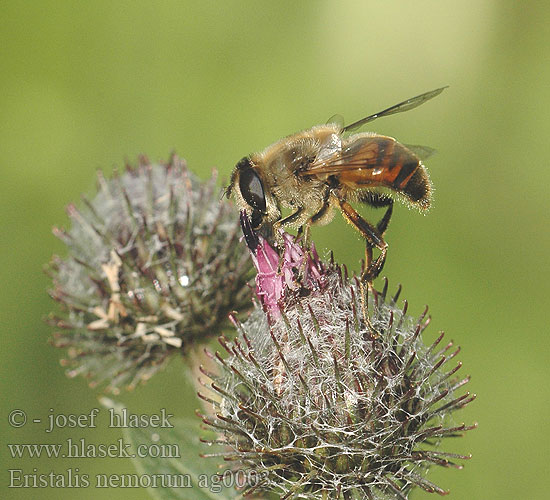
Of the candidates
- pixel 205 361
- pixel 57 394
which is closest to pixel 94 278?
pixel 205 361

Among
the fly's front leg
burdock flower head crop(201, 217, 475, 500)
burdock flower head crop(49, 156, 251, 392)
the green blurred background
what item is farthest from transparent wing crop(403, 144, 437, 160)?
the green blurred background

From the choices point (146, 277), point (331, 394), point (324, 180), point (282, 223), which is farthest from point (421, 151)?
point (146, 277)

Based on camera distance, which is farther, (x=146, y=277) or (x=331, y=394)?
(x=146, y=277)

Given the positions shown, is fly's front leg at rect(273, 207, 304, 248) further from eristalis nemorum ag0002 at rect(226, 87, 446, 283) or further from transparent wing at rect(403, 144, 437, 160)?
transparent wing at rect(403, 144, 437, 160)

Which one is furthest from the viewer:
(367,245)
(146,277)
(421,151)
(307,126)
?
(307,126)

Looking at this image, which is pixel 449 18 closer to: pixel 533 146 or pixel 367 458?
pixel 533 146

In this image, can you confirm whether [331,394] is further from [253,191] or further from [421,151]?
[421,151]
